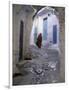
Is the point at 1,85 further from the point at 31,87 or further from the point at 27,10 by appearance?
the point at 27,10

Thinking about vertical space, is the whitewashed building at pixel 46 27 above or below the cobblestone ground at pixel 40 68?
above

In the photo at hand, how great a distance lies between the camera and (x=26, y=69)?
1847 millimetres

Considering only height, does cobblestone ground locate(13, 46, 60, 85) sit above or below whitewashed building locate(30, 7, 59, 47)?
below

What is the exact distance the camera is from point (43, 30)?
188 centimetres

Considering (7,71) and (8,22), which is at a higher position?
(8,22)

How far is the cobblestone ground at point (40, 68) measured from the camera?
1.84 metres

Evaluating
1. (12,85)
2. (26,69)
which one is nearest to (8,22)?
(26,69)

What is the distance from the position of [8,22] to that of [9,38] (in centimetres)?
15

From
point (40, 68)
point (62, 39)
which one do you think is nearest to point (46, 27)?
point (62, 39)

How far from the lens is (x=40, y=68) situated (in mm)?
1878

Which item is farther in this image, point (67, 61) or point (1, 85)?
point (67, 61)

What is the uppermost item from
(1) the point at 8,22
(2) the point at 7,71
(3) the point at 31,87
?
(1) the point at 8,22

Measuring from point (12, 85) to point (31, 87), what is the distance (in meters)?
0.18

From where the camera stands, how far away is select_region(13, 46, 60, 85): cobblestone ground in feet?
6.04
